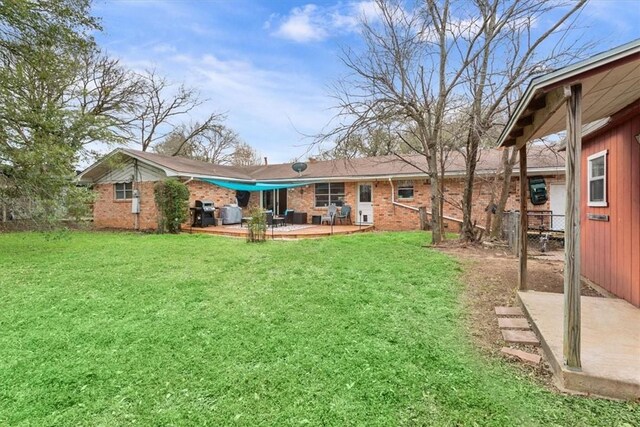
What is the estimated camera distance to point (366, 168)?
16.3 meters

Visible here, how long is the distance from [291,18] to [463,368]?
11.9 m

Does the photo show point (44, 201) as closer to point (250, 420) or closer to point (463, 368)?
point (250, 420)

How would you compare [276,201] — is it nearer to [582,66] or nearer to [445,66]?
[445,66]

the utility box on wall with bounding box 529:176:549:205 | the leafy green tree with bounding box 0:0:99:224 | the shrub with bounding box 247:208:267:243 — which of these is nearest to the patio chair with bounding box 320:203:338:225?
the shrub with bounding box 247:208:267:243

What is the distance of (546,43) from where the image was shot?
30.1 feet

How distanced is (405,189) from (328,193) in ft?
12.1

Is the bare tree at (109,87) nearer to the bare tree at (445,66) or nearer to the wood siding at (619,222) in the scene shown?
the bare tree at (445,66)

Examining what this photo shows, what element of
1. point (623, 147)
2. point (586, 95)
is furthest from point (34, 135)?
point (623, 147)

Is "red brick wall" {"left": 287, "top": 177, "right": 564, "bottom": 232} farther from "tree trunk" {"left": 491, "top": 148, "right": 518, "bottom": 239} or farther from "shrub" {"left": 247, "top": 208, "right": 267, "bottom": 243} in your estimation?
"shrub" {"left": 247, "top": 208, "right": 267, "bottom": 243}

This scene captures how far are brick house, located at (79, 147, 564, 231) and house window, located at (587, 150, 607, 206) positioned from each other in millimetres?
7008

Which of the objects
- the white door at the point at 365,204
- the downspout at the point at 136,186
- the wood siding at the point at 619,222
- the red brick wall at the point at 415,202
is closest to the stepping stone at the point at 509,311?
the wood siding at the point at 619,222

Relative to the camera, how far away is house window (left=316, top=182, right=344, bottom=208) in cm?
1639

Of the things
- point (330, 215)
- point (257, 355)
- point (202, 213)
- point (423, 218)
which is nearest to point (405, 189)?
point (423, 218)

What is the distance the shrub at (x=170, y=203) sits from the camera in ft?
44.9
